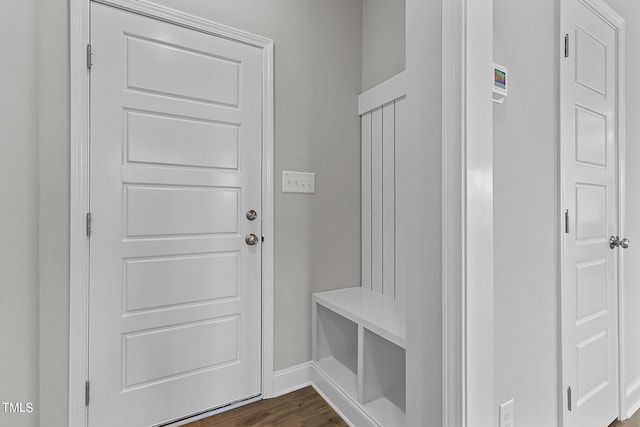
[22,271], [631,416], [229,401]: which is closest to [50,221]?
[22,271]

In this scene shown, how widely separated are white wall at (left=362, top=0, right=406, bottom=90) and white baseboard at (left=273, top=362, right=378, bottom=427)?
1.88 m

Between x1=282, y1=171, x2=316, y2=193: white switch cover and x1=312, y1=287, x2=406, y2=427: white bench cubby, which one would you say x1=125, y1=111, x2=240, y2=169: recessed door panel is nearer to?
x1=282, y1=171, x2=316, y2=193: white switch cover

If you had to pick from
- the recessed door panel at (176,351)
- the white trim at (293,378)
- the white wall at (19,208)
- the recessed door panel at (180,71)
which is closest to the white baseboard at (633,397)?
the white trim at (293,378)

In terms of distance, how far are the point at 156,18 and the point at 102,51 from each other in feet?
1.04

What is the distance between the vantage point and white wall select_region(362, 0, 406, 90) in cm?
187

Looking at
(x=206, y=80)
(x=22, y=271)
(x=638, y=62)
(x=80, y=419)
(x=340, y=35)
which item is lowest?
(x=80, y=419)

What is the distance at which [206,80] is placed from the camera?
1.64m

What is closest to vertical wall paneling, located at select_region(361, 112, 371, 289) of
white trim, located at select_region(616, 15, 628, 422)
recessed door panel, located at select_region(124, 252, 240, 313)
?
recessed door panel, located at select_region(124, 252, 240, 313)

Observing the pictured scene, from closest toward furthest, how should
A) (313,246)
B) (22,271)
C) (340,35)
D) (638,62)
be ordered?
(22,271)
(638,62)
(313,246)
(340,35)

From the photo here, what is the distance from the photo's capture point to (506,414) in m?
1.00

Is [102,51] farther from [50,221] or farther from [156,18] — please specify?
[50,221]

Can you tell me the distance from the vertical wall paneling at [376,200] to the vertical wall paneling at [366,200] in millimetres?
32

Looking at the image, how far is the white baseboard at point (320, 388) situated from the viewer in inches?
59.4

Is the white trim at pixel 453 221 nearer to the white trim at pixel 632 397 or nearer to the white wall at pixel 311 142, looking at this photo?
the white wall at pixel 311 142
